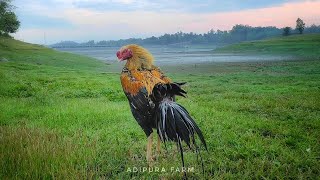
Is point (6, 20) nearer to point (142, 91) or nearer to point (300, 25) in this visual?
point (142, 91)

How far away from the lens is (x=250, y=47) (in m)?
107

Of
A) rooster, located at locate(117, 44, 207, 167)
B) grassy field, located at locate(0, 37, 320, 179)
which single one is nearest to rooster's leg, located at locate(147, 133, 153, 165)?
rooster, located at locate(117, 44, 207, 167)

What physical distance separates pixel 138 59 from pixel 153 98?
0.85 meters

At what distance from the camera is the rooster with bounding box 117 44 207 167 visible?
205 inches

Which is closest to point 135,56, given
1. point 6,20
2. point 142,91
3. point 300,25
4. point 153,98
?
point 142,91

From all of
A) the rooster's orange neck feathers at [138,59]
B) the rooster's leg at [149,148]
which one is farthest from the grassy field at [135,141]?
the rooster's orange neck feathers at [138,59]

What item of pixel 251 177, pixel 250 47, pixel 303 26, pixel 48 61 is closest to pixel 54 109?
pixel 251 177

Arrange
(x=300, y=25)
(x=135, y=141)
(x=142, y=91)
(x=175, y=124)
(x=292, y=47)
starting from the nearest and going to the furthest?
(x=175, y=124) < (x=142, y=91) < (x=135, y=141) < (x=292, y=47) < (x=300, y=25)

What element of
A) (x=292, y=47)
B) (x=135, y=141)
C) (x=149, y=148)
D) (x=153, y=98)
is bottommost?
(x=135, y=141)

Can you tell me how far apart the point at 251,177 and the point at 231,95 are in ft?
35.3

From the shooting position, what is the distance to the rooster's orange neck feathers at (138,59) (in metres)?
5.78

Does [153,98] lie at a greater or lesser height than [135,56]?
lesser

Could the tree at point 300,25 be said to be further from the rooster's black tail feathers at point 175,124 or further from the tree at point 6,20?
the rooster's black tail feathers at point 175,124

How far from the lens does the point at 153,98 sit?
562 centimetres
